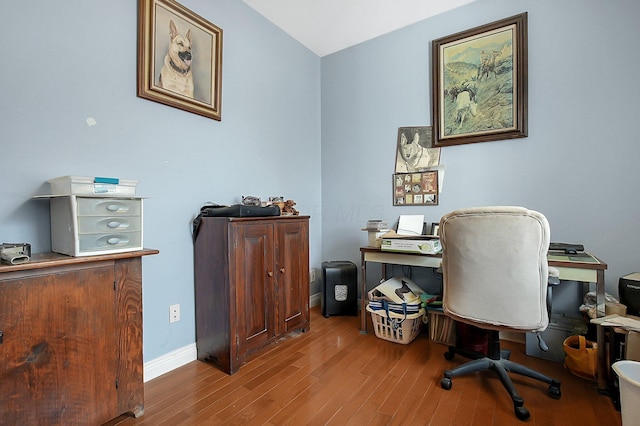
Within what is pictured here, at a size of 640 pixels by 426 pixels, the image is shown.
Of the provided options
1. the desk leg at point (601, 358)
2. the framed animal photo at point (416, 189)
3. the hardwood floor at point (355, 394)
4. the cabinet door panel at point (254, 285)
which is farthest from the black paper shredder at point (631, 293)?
the cabinet door panel at point (254, 285)

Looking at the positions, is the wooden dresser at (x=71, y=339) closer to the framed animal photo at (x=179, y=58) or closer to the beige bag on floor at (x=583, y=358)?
the framed animal photo at (x=179, y=58)

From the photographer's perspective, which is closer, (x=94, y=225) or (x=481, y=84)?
(x=94, y=225)

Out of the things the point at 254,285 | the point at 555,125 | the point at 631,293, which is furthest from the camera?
the point at 555,125

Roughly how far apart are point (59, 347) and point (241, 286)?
2.97 feet

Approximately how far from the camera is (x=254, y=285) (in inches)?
78.9

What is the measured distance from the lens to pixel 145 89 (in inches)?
70.1

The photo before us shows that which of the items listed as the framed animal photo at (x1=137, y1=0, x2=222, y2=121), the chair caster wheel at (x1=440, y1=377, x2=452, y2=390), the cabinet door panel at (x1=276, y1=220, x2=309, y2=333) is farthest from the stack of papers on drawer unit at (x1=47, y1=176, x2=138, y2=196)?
the chair caster wheel at (x1=440, y1=377, x2=452, y2=390)

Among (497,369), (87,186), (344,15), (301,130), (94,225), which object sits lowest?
(497,369)

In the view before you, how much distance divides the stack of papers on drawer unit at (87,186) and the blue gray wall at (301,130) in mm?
201

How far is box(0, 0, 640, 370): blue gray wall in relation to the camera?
4.68 feet

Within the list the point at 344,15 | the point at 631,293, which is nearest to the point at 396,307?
the point at 631,293

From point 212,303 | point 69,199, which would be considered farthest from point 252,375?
point 69,199

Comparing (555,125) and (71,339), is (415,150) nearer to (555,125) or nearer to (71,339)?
(555,125)

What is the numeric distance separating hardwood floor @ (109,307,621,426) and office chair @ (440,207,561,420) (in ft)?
0.38
